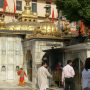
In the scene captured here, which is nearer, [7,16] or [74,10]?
[74,10]

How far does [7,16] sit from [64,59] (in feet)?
96.8

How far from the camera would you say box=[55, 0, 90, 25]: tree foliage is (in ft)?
73.5

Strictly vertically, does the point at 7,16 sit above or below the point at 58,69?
above

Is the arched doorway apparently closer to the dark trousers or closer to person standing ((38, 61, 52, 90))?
the dark trousers

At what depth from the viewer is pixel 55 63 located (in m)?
21.1

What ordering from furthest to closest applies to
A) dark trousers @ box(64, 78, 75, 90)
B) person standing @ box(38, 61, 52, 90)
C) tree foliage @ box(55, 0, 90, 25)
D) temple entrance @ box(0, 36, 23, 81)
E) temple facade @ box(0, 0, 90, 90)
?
temple entrance @ box(0, 36, 23, 81) < tree foliage @ box(55, 0, 90, 25) < temple facade @ box(0, 0, 90, 90) < dark trousers @ box(64, 78, 75, 90) < person standing @ box(38, 61, 52, 90)

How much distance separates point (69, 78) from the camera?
14.5 meters

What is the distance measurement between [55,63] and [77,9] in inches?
157

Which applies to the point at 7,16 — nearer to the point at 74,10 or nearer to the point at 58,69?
the point at 74,10

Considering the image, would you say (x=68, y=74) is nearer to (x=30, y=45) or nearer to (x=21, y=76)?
(x=21, y=76)

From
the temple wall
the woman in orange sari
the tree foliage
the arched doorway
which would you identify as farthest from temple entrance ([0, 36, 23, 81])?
the tree foliage

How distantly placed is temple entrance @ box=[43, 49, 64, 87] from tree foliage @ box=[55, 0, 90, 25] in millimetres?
3385

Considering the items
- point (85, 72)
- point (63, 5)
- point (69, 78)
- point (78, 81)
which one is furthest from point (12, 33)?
point (85, 72)

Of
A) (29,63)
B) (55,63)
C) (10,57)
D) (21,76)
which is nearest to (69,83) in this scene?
(55,63)
